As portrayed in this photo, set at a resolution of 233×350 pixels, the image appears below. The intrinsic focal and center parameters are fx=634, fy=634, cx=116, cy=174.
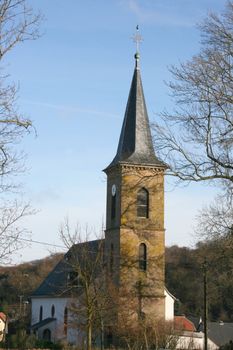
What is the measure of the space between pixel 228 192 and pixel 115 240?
3165 cm

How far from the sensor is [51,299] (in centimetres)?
6331

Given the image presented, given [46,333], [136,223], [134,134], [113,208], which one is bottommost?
[46,333]

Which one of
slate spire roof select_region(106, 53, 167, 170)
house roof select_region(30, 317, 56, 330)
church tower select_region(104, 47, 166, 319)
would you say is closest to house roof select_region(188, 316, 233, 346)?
house roof select_region(30, 317, 56, 330)

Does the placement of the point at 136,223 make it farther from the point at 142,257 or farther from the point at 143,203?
the point at 142,257

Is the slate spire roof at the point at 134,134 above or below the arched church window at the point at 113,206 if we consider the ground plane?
above

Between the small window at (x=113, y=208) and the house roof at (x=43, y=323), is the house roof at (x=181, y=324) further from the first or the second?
the house roof at (x=43, y=323)

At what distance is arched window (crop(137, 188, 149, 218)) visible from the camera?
163 feet

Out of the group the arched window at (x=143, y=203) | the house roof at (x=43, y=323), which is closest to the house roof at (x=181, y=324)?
the arched window at (x=143, y=203)

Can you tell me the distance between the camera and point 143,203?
164ft

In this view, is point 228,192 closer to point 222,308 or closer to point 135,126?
point 135,126

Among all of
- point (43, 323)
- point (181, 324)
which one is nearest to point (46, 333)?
point (43, 323)

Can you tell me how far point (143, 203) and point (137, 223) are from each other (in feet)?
5.44

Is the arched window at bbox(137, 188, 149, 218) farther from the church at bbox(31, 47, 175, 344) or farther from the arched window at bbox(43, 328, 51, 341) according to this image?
the arched window at bbox(43, 328, 51, 341)

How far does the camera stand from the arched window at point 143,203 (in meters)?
49.8
